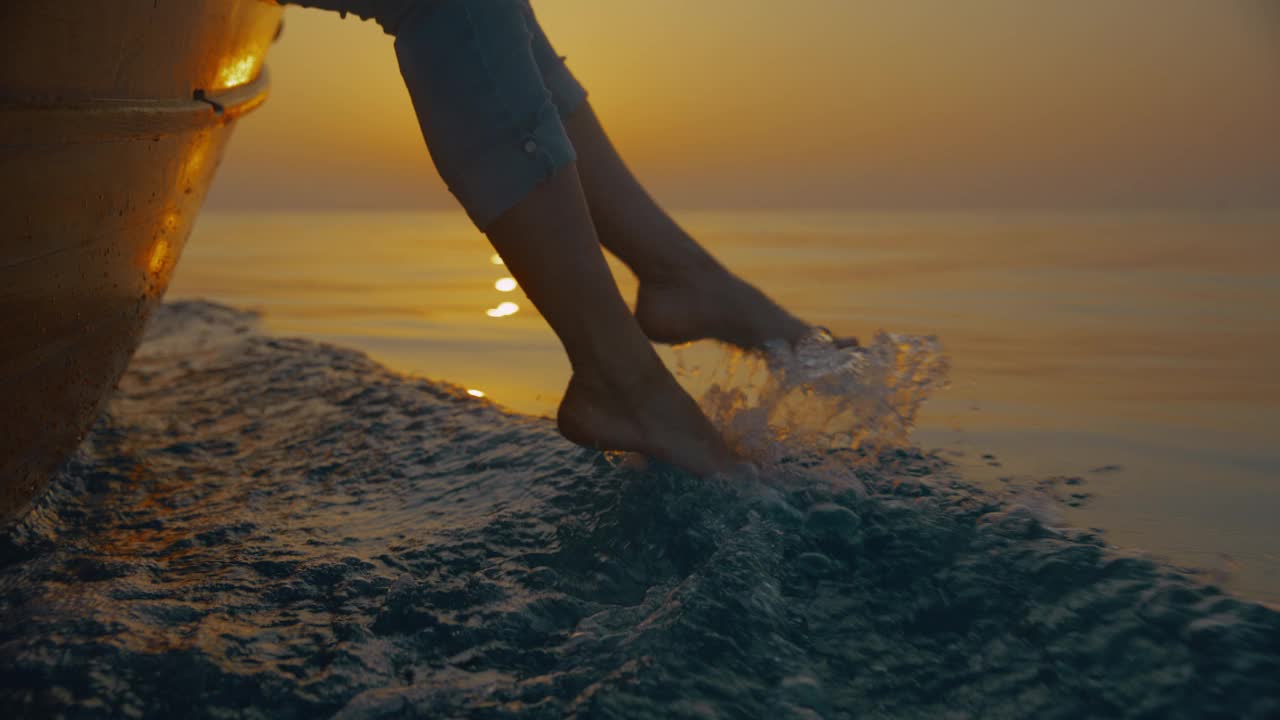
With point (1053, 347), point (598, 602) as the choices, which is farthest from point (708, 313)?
point (1053, 347)

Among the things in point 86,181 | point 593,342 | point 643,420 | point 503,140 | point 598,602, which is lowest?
point 598,602

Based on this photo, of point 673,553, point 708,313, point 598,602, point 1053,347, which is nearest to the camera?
point 598,602

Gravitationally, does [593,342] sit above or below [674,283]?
below

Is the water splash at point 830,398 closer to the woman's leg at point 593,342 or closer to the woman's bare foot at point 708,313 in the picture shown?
the woman's bare foot at point 708,313

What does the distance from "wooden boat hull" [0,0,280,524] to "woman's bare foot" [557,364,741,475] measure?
0.68 meters

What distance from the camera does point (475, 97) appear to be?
115 centimetres

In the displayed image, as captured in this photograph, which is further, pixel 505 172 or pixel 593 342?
pixel 593 342

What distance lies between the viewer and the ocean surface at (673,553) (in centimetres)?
88

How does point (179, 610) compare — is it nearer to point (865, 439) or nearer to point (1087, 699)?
point (1087, 699)

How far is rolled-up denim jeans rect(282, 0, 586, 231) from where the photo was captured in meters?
1.15

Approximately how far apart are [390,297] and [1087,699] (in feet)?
14.9

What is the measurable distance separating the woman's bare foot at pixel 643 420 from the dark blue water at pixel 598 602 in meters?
0.05

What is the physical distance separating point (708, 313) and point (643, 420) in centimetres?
46

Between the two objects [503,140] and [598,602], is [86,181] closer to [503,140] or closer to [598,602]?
[503,140]
